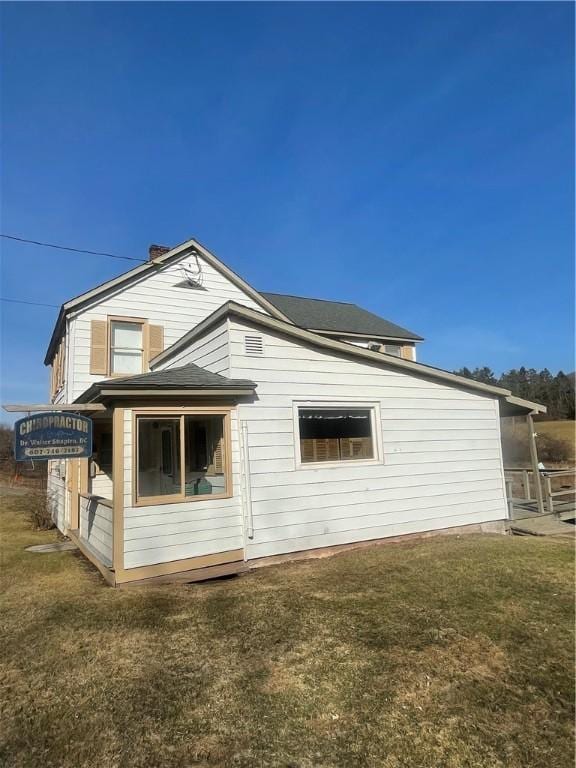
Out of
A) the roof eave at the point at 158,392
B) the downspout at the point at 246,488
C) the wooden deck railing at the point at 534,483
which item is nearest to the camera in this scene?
the roof eave at the point at 158,392

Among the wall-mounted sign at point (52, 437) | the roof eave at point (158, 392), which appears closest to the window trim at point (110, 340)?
the roof eave at point (158, 392)

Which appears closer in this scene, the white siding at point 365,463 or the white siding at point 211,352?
the white siding at point 365,463

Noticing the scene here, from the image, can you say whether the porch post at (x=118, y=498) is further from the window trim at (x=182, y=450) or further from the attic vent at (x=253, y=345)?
the attic vent at (x=253, y=345)

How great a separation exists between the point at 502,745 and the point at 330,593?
10.1 feet

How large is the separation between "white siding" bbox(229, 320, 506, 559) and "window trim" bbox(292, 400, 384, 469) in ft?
0.20

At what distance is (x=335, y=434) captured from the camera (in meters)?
8.46

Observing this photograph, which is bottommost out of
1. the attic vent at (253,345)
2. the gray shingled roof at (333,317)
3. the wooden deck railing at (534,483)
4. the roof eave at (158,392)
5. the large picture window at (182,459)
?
the wooden deck railing at (534,483)

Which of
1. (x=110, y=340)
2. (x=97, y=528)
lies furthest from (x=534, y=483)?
(x=110, y=340)

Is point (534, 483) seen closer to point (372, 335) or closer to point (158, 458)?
point (372, 335)

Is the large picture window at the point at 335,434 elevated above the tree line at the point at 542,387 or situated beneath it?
situated beneath

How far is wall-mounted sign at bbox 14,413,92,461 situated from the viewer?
20.3 feet

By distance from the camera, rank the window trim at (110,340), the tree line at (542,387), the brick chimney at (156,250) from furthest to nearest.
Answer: the tree line at (542,387)
the brick chimney at (156,250)
the window trim at (110,340)

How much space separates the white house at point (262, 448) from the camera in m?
6.77

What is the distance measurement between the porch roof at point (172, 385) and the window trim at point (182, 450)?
0.32 meters
